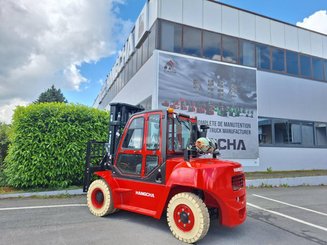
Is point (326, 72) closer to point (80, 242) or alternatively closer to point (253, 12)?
point (253, 12)

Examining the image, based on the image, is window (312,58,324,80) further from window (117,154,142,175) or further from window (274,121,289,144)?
window (117,154,142,175)

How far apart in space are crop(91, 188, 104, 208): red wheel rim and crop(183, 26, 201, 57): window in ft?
27.4

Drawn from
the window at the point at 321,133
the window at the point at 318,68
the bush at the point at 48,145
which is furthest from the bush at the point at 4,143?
the window at the point at 318,68

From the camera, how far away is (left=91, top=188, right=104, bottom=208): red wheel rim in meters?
5.29

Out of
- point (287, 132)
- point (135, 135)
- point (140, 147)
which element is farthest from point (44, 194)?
point (287, 132)

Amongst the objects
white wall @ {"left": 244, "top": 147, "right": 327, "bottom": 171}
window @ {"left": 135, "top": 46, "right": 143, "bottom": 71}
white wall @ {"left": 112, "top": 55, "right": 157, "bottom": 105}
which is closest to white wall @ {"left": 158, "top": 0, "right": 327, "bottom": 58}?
white wall @ {"left": 112, "top": 55, "right": 157, "bottom": 105}

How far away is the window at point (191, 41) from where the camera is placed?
38.8ft

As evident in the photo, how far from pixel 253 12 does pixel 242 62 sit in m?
2.96

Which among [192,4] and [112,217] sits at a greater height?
[192,4]

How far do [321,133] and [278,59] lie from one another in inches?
216

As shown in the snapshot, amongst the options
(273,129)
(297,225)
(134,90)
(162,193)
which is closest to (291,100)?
(273,129)

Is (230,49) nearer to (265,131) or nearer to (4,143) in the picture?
(265,131)

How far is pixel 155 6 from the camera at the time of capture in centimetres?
1131

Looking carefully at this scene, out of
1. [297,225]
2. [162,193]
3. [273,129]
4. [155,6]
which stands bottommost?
[297,225]
